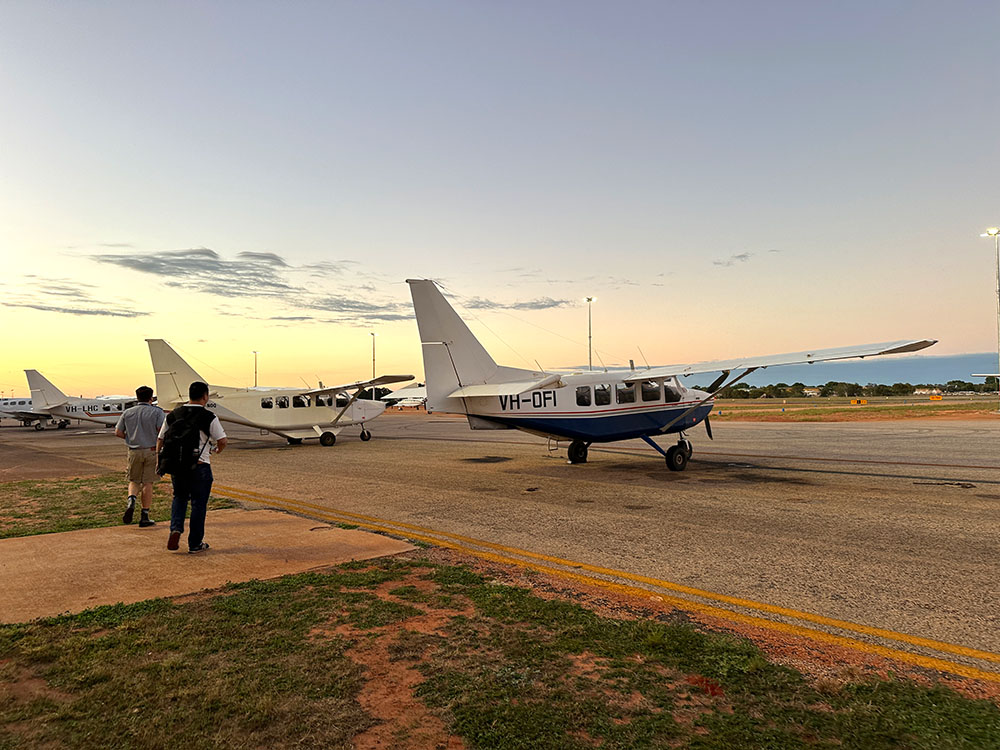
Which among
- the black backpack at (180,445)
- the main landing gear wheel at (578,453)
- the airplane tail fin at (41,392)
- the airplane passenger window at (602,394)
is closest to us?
→ the black backpack at (180,445)

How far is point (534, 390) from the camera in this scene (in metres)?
14.1

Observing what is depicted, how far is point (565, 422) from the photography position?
14438 mm

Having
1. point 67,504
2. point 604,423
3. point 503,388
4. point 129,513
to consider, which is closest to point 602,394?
point 604,423

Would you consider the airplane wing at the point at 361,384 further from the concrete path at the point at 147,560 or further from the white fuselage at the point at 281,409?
the concrete path at the point at 147,560

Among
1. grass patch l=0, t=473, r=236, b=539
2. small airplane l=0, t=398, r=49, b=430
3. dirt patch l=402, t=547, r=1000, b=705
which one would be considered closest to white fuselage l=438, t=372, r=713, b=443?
grass patch l=0, t=473, r=236, b=539

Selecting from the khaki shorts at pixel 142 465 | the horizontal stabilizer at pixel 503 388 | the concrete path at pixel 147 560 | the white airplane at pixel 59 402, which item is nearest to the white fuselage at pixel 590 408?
the horizontal stabilizer at pixel 503 388

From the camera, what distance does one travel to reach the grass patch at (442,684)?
3.01 metres

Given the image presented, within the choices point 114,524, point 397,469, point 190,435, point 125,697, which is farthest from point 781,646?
point 397,469

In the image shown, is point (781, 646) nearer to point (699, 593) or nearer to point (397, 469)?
point (699, 593)

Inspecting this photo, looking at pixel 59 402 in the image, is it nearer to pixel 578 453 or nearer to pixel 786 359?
pixel 578 453

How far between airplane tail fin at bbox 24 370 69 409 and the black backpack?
168 ft

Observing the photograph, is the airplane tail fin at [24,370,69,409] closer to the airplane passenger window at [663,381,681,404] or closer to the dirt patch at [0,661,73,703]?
the airplane passenger window at [663,381,681,404]

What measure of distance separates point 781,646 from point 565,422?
10.3 meters

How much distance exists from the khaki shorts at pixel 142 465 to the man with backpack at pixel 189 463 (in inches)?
78.1
